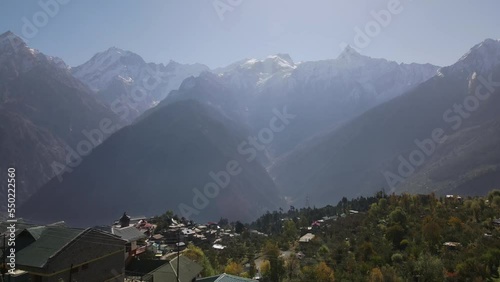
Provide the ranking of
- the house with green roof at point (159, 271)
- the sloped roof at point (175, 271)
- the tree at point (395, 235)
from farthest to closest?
the tree at point (395, 235) < the sloped roof at point (175, 271) < the house with green roof at point (159, 271)

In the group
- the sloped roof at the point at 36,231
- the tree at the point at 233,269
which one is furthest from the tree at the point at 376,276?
the sloped roof at the point at 36,231

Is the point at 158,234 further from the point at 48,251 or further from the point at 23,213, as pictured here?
the point at 23,213

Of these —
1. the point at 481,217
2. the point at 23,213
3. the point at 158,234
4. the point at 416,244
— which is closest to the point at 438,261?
the point at 416,244

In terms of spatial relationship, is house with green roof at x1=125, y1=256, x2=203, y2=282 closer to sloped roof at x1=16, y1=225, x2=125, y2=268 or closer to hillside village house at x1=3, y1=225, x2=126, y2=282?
hillside village house at x1=3, y1=225, x2=126, y2=282

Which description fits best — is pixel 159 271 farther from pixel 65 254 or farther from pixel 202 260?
pixel 202 260

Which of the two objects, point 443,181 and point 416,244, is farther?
point 443,181

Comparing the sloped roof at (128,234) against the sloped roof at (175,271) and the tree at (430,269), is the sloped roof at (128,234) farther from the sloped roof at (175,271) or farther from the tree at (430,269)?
the tree at (430,269)

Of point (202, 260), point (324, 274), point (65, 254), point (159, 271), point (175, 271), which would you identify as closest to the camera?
point (65, 254)

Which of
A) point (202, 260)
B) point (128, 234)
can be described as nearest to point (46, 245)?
point (128, 234)
